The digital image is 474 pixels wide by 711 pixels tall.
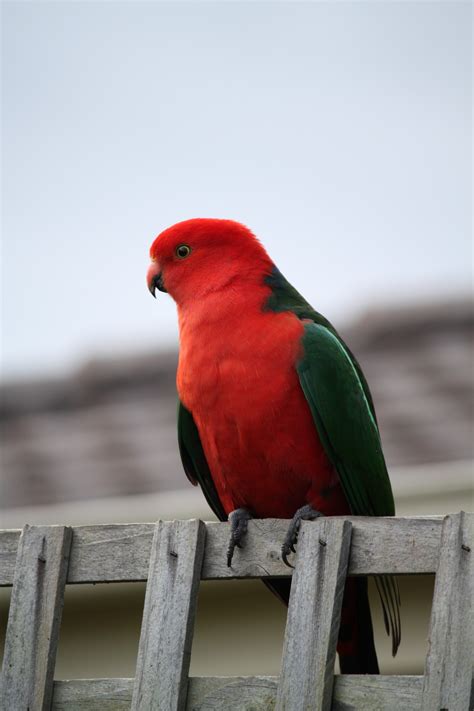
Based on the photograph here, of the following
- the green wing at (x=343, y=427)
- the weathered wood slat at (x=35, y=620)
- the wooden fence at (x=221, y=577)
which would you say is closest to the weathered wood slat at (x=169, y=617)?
the wooden fence at (x=221, y=577)

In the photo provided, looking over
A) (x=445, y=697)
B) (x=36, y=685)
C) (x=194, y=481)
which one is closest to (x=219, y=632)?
(x=194, y=481)

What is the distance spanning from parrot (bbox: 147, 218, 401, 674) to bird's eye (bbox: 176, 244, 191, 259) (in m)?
0.27

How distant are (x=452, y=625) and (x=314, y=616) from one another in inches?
11.4

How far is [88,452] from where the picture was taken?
5.74 m

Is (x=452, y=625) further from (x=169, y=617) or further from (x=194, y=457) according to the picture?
(x=194, y=457)

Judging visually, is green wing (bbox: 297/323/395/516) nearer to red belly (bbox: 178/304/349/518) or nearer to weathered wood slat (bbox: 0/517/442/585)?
red belly (bbox: 178/304/349/518)

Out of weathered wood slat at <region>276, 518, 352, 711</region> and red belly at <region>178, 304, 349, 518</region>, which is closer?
weathered wood slat at <region>276, 518, 352, 711</region>

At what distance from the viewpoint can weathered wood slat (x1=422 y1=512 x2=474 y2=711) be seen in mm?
1975

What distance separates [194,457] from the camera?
3.38 meters

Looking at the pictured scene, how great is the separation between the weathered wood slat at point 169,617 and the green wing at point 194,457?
3.14ft

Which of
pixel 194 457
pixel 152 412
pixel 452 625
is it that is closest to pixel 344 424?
pixel 194 457

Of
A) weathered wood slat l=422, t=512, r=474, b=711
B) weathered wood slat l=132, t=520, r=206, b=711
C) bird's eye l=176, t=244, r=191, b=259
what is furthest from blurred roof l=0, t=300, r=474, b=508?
weathered wood slat l=422, t=512, r=474, b=711

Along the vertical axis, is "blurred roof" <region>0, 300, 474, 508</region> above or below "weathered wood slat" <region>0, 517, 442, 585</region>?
above

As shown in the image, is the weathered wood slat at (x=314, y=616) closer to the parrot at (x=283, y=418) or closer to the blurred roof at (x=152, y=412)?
the parrot at (x=283, y=418)
